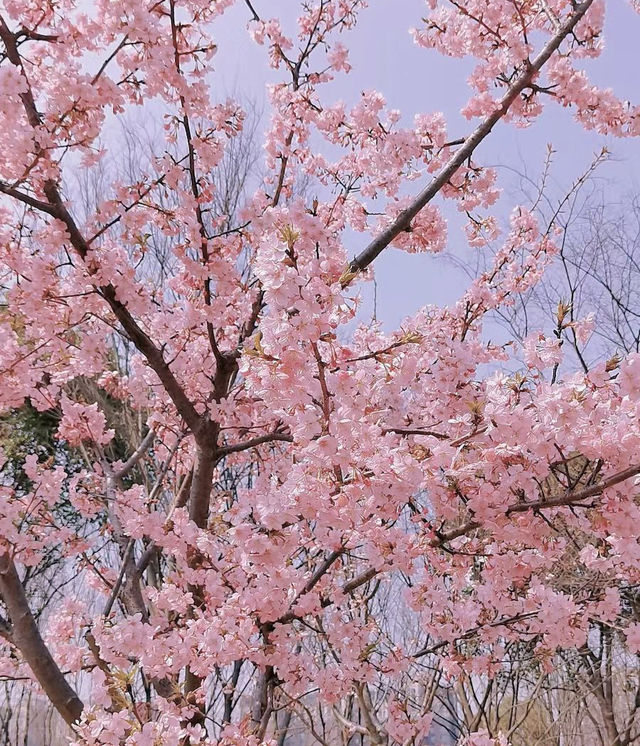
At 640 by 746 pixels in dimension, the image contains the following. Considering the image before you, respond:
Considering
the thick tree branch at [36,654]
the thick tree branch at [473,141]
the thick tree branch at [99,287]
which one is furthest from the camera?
the thick tree branch at [473,141]

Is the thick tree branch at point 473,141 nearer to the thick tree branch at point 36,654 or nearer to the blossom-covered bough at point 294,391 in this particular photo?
the blossom-covered bough at point 294,391

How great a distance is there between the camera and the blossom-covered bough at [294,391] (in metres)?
1.58

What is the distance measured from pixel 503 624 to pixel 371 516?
1058mm

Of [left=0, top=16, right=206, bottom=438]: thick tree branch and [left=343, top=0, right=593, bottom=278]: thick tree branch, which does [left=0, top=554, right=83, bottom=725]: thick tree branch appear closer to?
[left=0, top=16, right=206, bottom=438]: thick tree branch

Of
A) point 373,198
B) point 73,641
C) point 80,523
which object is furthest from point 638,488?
point 80,523

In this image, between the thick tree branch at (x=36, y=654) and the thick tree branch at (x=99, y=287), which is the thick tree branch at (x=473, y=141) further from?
the thick tree branch at (x=36, y=654)

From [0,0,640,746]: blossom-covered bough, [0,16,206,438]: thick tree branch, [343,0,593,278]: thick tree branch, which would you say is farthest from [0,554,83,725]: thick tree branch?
[343,0,593,278]: thick tree branch

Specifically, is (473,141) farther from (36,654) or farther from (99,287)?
(36,654)

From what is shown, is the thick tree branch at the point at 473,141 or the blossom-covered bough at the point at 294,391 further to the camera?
the thick tree branch at the point at 473,141

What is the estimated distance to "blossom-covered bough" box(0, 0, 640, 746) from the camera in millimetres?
1579

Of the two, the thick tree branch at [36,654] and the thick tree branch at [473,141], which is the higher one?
the thick tree branch at [473,141]

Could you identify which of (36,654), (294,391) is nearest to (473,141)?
(294,391)

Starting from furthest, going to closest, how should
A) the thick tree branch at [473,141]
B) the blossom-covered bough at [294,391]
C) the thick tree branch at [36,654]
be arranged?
the thick tree branch at [473,141] → the thick tree branch at [36,654] → the blossom-covered bough at [294,391]

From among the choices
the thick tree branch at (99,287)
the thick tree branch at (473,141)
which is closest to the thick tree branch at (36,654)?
the thick tree branch at (99,287)
